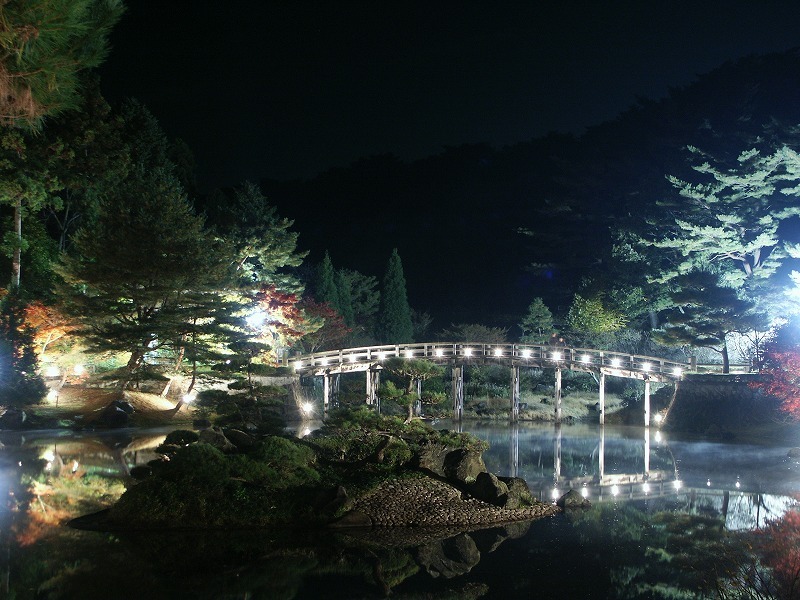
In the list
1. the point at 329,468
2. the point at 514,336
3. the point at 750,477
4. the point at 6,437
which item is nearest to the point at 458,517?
the point at 329,468

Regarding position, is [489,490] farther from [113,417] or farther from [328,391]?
[328,391]

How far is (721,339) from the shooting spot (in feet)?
112

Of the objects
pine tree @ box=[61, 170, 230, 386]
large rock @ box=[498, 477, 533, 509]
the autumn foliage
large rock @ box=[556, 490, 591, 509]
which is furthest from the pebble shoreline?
the autumn foliage

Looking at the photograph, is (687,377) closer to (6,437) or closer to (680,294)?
(680,294)

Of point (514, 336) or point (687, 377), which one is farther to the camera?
point (514, 336)

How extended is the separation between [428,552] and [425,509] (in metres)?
2.09

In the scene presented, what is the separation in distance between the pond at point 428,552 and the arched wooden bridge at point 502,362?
15.0 meters

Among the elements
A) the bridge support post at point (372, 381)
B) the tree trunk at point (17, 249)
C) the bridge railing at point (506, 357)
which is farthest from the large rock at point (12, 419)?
the bridge support post at point (372, 381)

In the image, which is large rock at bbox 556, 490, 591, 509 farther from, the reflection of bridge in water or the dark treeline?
the dark treeline

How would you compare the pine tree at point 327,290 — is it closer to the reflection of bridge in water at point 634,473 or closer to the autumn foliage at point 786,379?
the reflection of bridge in water at point 634,473

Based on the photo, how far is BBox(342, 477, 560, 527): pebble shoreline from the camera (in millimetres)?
13461

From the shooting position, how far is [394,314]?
45.6 meters

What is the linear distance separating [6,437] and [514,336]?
35077mm

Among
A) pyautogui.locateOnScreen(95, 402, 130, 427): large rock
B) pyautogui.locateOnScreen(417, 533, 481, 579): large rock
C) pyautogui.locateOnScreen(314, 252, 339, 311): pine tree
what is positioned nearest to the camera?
pyautogui.locateOnScreen(417, 533, 481, 579): large rock
